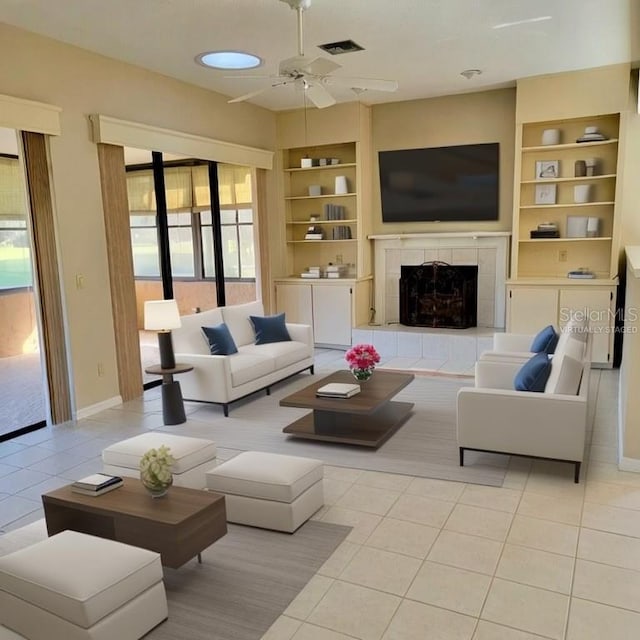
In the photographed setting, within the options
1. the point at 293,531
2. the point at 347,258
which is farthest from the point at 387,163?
the point at 293,531

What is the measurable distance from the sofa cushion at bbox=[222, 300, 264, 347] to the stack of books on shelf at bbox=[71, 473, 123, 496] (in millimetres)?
3270

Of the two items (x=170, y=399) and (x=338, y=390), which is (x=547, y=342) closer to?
(x=338, y=390)

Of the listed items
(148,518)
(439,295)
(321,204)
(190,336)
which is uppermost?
(321,204)

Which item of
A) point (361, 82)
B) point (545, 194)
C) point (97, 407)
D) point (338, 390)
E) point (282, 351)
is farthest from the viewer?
point (545, 194)

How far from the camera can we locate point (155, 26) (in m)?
4.67

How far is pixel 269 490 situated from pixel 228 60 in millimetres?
4344

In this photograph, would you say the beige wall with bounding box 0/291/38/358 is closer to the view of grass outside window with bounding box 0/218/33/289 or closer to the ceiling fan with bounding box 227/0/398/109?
the view of grass outside window with bounding box 0/218/33/289

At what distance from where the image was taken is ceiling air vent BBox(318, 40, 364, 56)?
514 centimetres

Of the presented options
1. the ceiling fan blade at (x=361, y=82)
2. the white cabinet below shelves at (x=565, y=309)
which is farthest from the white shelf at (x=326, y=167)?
the ceiling fan blade at (x=361, y=82)

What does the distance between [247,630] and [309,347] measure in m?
4.22

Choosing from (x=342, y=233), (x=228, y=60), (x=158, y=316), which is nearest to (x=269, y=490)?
(x=158, y=316)

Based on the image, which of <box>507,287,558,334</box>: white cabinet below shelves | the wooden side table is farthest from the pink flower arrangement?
<box>507,287,558,334</box>: white cabinet below shelves

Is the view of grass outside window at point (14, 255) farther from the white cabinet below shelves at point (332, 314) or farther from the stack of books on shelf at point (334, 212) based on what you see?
the stack of books on shelf at point (334, 212)

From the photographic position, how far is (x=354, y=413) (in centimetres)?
446
